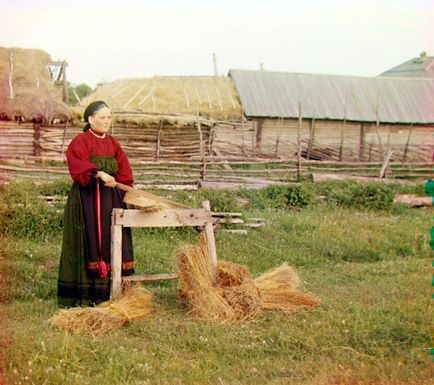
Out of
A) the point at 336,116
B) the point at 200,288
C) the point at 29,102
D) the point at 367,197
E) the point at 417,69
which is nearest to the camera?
the point at 200,288

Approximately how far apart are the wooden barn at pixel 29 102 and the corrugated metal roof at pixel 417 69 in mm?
19082

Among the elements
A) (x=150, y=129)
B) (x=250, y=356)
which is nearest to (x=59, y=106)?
(x=150, y=129)

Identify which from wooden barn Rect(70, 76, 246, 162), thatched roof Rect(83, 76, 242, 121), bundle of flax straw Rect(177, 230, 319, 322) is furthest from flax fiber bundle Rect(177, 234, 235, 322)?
thatched roof Rect(83, 76, 242, 121)

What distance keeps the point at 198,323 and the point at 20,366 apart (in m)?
1.46

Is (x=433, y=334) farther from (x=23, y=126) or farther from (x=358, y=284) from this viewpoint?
(x=23, y=126)

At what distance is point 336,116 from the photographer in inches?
846

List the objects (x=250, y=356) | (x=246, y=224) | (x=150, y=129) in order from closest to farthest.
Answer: (x=250, y=356)
(x=246, y=224)
(x=150, y=129)

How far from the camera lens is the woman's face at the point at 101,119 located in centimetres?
483

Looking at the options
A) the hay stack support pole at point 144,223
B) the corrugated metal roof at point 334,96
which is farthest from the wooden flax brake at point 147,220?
the corrugated metal roof at point 334,96

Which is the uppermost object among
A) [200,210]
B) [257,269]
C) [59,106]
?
[59,106]

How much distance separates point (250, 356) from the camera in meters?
3.80

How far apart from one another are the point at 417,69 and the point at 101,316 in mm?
29208

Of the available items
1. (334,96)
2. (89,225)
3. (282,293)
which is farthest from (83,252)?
(334,96)

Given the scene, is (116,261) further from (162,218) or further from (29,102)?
(29,102)
